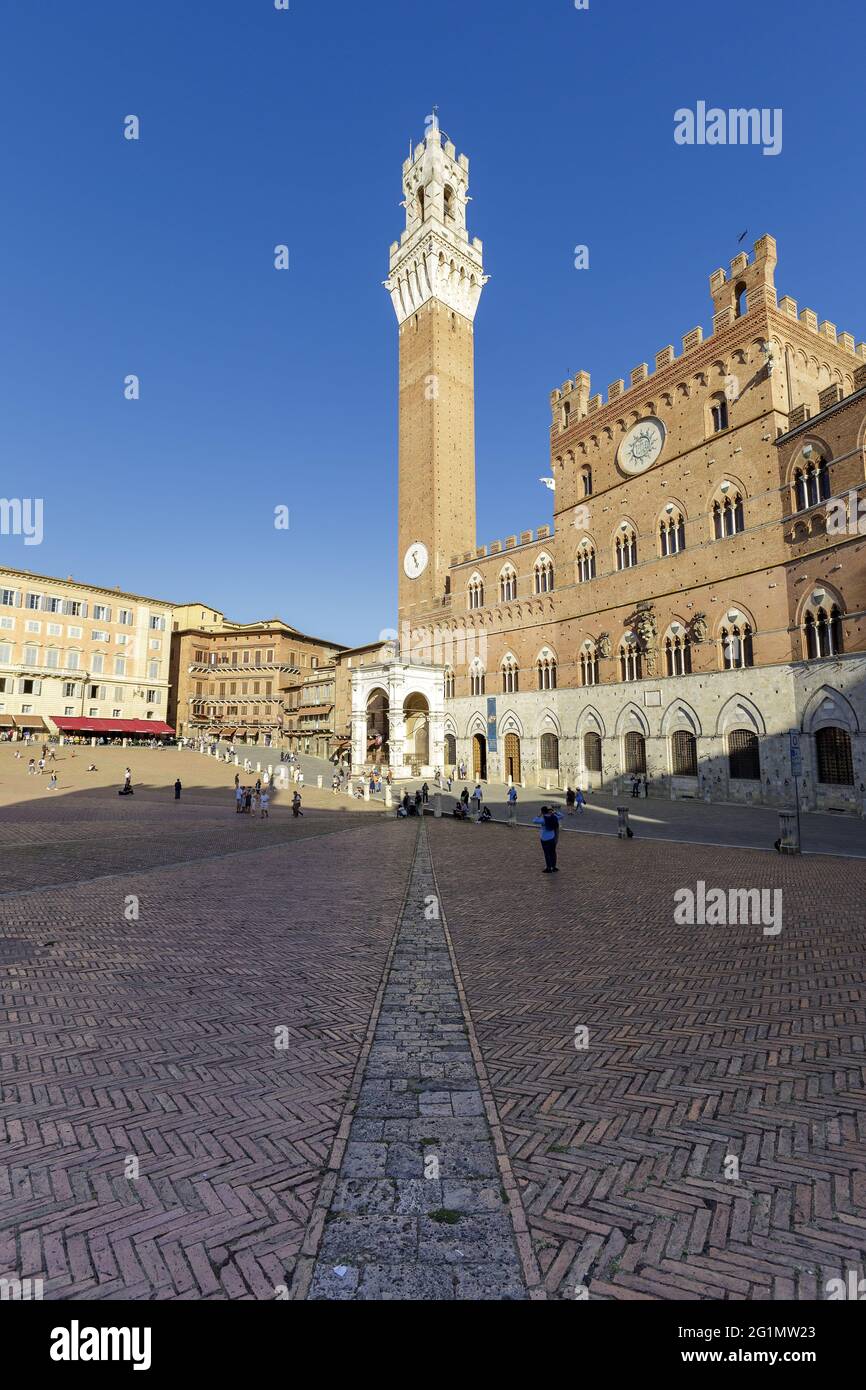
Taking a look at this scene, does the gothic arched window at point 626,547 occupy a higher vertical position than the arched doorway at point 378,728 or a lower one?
higher

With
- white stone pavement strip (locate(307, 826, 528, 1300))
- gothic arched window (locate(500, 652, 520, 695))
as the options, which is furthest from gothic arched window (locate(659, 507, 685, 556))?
white stone pavement strip (locate(307, 826, 528, 1300))

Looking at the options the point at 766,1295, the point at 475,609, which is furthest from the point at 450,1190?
the point at 475,609

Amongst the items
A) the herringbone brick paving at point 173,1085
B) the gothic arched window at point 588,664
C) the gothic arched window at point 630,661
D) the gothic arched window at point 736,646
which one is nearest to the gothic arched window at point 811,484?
the gothic arched window at point 736,646

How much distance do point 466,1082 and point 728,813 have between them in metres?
22.1

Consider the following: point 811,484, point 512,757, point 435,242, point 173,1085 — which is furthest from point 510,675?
point 173,1085

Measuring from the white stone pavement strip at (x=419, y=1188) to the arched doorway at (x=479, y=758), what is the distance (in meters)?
36.2

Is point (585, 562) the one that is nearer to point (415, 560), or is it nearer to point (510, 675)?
point (510, 675)

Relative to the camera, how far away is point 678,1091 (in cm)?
445

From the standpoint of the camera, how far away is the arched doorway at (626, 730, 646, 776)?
30.5m

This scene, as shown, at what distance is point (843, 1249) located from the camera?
118 inches

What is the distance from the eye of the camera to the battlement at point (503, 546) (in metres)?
38.3

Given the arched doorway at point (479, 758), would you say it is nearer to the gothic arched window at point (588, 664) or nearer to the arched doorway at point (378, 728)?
the arched doorway at point (378, 728)

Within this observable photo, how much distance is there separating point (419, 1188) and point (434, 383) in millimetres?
50391

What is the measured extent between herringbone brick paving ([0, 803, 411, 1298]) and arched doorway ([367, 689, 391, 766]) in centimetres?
3790
